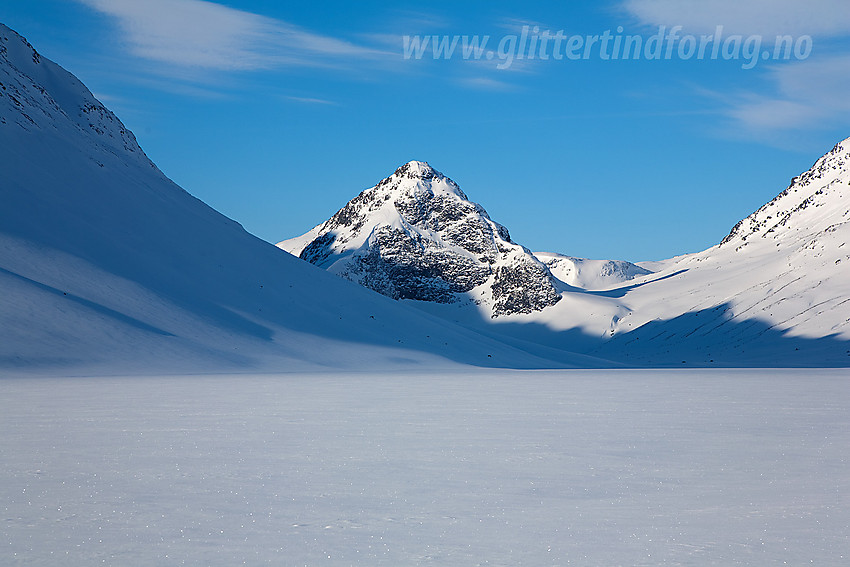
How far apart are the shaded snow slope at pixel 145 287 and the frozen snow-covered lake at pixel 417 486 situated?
16.2m

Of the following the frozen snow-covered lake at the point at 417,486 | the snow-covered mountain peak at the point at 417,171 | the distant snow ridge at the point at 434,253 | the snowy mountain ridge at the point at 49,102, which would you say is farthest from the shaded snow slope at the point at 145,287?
the snow-covered mountain peak at the point at 417,171

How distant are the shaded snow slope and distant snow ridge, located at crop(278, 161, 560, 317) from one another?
81.0 m

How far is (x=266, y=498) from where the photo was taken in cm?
809

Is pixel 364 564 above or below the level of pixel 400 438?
below

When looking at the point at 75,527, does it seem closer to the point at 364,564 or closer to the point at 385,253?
the point at 364,564

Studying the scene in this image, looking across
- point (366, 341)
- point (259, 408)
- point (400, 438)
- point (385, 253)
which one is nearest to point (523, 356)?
point (366, 341)

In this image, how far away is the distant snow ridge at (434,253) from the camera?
5423 inches

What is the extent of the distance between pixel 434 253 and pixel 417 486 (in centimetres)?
13548

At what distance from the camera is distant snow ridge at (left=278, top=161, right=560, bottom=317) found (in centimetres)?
13775

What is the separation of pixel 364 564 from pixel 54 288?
109 ft

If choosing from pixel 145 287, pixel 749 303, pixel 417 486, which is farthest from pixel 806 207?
pixel 417 486

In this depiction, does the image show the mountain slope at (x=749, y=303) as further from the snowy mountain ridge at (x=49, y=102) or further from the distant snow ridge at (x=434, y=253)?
the snowy mountain ridge at (x=49, y=102)

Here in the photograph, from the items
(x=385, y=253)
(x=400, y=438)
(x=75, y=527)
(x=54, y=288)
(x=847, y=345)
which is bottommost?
(x=75, y=527)

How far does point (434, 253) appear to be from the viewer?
14400cm
